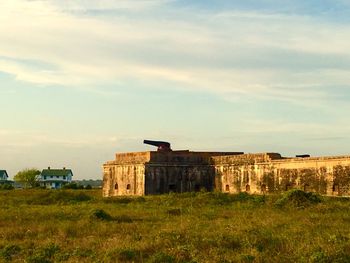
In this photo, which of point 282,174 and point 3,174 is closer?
point 282,174

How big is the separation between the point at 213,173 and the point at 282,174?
252 inches

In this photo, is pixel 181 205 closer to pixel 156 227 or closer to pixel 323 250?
pixel 156 227

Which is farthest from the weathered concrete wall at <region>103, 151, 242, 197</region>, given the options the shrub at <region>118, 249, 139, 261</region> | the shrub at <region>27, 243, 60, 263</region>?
the shrub at <region>118, 249, 139, 261</region>

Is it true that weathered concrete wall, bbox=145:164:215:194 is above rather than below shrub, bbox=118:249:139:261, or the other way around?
above

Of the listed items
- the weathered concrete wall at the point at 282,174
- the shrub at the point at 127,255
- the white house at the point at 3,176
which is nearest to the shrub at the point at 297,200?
the weathered concrete wall at the point at 282,174

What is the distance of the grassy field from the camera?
372 inches

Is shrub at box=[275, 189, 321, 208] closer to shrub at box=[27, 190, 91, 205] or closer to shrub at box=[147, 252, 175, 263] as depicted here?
shrub at box=[27, 190, 91, 205]

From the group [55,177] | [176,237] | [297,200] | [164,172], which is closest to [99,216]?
[176,237]

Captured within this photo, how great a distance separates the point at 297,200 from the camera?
21.1m

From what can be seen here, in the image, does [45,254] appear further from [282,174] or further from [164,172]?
[164,172]

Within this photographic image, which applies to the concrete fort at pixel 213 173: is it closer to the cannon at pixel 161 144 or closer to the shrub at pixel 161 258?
the cannon at pixel 161 144

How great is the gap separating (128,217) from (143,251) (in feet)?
22.8

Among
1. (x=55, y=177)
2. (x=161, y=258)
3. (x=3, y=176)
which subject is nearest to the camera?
(x=161, y=258)

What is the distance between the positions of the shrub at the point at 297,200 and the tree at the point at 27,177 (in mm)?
58911
